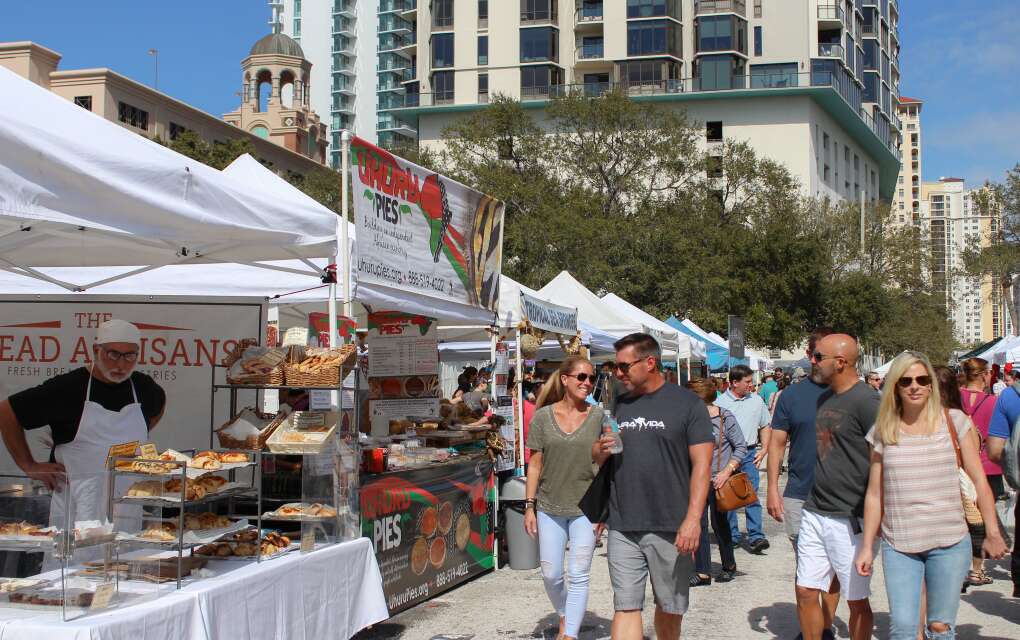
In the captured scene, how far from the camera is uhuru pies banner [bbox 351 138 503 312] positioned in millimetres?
7566

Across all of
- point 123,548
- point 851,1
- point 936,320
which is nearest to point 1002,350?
point 123,548

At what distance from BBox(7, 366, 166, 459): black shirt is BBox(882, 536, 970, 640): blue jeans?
4.15 m

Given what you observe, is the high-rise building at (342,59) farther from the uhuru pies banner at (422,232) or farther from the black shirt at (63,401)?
the black shirt at (63,401)

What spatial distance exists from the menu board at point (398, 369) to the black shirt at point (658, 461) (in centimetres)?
392

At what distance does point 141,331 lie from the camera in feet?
30.1

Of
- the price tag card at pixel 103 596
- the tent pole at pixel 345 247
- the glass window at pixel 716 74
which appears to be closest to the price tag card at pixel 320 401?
the tent pole at pixel 345 247

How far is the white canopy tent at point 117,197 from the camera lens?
14.9 ft

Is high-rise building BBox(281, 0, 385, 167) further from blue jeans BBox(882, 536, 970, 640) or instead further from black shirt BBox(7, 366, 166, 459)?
blue jeans BBox(882, 536, 970, 640)

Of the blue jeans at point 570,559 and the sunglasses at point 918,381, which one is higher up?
the sunglasses at point 918,381

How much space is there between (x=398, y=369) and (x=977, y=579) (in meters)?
5.37

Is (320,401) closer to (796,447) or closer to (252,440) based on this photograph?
(252,440)

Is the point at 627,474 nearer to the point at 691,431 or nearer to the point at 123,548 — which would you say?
the point at 691,431

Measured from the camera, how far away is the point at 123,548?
4.91 m

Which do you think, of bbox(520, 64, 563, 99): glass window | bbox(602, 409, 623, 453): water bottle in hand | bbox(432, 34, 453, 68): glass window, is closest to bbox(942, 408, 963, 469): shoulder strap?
bbox(602, 409, 623, 453): water bottle in hand
